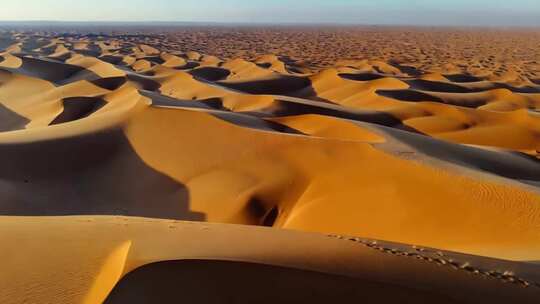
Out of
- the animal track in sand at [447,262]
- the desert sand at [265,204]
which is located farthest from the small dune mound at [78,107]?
the animal track in sand at [447,262]

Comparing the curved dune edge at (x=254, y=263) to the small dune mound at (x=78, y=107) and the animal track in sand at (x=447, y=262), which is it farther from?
the small dune mound at (x=78, y=107)

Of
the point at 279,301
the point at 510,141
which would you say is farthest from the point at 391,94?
the point at 279,301

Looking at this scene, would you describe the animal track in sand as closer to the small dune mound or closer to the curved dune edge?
the curved dune edge

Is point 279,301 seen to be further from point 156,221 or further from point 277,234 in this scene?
point 156,221

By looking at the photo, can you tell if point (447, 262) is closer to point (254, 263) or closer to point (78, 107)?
point (254, 263)

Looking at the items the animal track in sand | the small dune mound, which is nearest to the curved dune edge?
the animal track in sand
